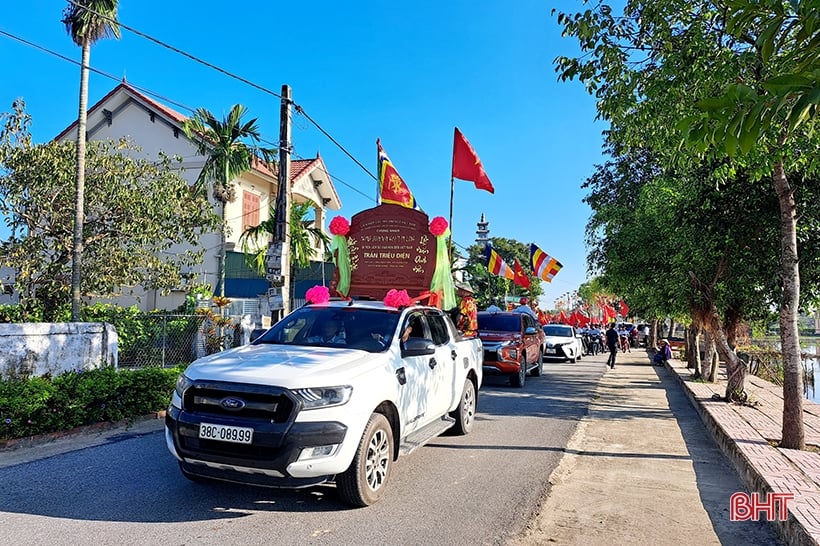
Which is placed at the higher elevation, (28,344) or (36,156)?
(36,156)

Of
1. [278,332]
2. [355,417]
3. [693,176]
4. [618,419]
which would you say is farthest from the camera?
[693,176]

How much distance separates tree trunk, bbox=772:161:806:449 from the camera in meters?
6.98

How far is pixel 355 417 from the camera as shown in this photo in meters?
4.62

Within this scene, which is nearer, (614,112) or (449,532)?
(449,532)

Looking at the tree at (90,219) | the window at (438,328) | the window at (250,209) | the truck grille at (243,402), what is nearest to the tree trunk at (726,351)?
the window at (438,328)

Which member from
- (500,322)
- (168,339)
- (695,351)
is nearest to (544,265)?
(695,351)

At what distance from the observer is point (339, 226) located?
8453mm

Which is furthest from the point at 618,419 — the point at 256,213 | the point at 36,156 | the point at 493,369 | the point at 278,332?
the point at 256,213

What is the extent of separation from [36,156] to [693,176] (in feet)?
47.4

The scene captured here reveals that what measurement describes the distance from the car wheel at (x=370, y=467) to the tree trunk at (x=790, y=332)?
511 centimetres

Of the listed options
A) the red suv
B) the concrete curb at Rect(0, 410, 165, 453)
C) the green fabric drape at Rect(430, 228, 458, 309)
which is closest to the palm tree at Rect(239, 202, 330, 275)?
the red suv

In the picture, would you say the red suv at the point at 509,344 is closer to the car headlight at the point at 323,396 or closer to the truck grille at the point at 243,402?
the car headlight at the point at 323,396

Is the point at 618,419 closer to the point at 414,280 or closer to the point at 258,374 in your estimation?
the point at 414,280

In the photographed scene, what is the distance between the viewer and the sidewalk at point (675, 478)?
4.55 m
